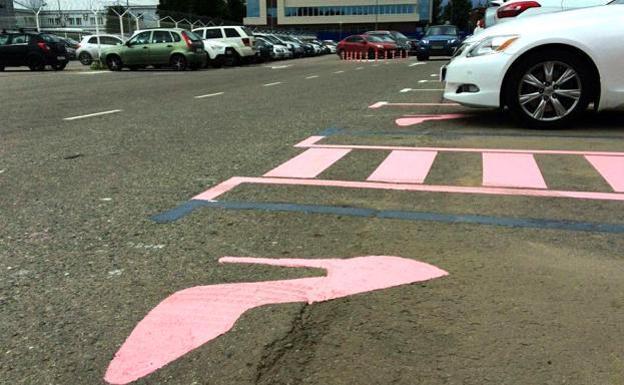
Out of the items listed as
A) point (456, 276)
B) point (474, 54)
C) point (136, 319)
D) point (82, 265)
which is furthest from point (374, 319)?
point (474, 54)

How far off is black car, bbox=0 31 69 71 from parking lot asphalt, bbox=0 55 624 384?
65.8ft

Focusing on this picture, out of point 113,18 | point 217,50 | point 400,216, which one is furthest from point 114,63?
point 400,216

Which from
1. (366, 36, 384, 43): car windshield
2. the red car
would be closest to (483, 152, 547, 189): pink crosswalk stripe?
the red car

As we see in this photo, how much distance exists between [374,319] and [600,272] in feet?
4.19

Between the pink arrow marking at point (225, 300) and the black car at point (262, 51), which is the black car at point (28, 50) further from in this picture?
the pink arrow marking at point (225, 300)

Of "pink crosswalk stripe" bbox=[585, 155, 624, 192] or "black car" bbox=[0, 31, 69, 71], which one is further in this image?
"black car" bbox=[0, 31, 69, 71]

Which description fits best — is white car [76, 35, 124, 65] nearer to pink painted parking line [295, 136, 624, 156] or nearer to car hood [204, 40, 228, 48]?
car hood [204, 40, 228, 48]

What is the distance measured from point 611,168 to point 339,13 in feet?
412

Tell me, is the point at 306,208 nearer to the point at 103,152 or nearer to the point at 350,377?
the point at 350,377

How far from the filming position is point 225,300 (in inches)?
114

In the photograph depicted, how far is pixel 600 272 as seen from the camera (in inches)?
126

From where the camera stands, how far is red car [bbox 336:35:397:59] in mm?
37688

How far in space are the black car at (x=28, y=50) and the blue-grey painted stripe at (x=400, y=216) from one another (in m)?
24.0

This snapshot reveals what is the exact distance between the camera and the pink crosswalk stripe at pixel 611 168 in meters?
4.85
